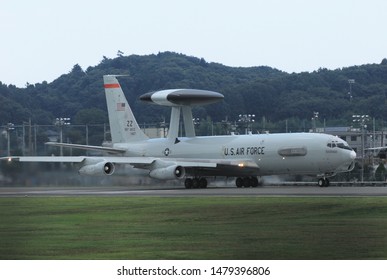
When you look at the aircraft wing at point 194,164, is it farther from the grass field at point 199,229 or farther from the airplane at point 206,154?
the grass field at point 199,229

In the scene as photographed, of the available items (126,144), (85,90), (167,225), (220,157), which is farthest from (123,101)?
(167,225)

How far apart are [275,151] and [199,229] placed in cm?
4142

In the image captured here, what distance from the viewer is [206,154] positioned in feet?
263

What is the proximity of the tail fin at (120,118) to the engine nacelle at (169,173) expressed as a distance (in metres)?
11.5

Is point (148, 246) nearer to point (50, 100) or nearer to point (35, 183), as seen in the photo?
point (35, 183)

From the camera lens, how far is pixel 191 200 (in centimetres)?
5162

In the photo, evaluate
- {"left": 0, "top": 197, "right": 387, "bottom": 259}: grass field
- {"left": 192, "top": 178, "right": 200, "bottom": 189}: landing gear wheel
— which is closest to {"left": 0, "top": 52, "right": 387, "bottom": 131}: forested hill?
{"left": 192, "top": 178, "right": 200, "bottom": 189}: landing gear wheel

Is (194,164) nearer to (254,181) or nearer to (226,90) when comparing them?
(254,181)

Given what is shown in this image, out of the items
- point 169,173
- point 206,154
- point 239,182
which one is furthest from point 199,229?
point 206,154

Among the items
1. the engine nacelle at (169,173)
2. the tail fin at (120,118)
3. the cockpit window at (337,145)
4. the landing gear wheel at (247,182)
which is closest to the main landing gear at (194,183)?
the engine nacelle at (169,173)

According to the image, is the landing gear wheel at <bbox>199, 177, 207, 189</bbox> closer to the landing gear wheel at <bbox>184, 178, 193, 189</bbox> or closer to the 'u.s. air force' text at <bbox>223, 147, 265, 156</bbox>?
the landing gear wheel at <bbox>184, 178, 193, 189</bbox>

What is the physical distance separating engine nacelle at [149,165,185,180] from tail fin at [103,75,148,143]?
11.5 meters

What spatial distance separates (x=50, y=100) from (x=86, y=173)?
36772 mm

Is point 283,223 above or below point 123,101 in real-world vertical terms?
below
